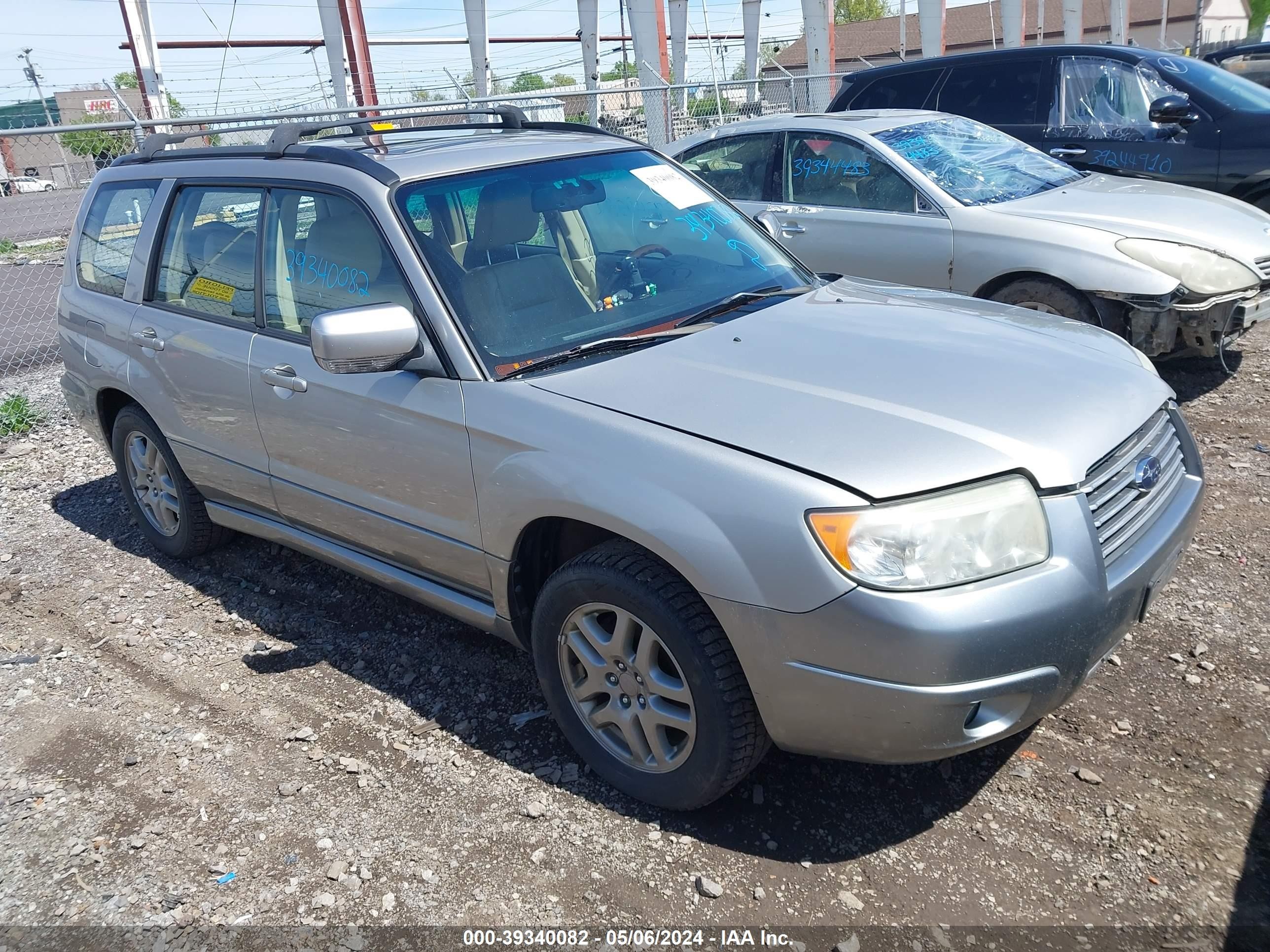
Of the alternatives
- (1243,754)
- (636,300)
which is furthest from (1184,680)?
(636,300)

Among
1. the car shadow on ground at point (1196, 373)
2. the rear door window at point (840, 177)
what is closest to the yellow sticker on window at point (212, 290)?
the rear door window at point (840, 177)

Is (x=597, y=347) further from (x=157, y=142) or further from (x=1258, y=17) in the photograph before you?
(x=1258, y=17)

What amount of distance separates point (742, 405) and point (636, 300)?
863 mm

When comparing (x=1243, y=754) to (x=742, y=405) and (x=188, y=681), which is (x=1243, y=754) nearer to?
Answer: (x=742, y=405)

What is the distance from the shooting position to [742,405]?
107 inches

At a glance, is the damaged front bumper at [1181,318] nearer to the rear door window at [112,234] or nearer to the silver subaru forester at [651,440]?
the silver subaru forester at [651,440]

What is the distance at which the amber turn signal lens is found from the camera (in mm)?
2363

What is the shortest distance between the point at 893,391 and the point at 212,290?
2857 mm

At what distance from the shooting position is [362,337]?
2953mm

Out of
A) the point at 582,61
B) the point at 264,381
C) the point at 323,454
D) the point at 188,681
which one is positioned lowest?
the point at 188,681

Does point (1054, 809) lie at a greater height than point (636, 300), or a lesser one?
lesser

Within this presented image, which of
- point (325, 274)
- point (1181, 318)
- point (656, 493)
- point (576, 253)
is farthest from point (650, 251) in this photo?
point (1181, 318)

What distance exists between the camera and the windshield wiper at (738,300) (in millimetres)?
3371

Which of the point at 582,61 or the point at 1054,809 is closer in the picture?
the point at 1054,809
